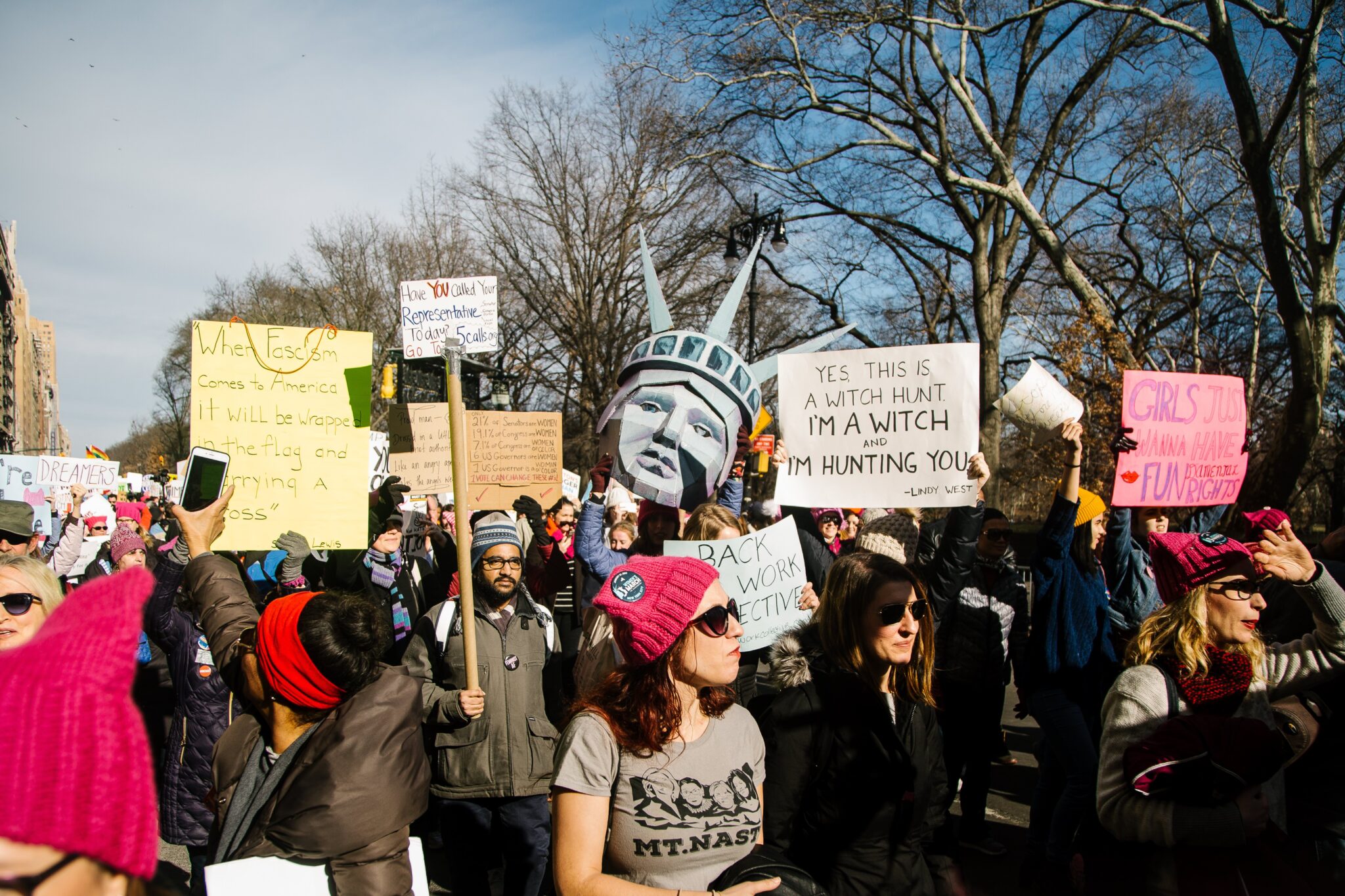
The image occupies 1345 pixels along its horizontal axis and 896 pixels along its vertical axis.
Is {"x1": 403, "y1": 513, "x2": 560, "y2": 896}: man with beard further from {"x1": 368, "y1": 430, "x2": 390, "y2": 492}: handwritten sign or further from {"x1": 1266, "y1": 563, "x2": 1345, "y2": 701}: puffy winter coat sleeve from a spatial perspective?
{"x1": 368, "y1": 430, "x2": 390, "y2": 492}: handwritten sign

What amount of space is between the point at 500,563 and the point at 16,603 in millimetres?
1822

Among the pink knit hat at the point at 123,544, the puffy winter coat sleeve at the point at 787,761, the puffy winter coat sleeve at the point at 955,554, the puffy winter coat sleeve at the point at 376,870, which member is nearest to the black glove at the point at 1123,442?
the puffy winter coat sleeve at the point at 955,554

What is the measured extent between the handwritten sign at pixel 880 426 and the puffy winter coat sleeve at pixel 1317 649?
1.43 meters

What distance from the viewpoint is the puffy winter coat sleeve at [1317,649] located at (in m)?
3.04

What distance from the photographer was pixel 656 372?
5234mm

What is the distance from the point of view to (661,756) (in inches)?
87.1

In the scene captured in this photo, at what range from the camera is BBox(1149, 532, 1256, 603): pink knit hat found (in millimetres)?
2975

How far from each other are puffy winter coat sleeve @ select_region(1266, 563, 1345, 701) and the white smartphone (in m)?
3.84

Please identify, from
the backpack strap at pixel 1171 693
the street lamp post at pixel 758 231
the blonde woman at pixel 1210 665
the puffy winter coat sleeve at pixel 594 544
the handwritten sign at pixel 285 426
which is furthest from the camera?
the street lamp post at pixel 758 231

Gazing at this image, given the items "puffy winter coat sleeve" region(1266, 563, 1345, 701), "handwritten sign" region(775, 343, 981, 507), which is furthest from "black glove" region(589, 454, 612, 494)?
"puffy winter coat sleeve" region(1266, 563, 1345, 701)

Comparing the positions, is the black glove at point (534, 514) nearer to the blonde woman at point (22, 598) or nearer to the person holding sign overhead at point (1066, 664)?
the person holding sign overhead at point (1066, 664)

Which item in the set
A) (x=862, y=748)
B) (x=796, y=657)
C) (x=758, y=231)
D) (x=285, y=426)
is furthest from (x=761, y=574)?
(x=758, y=231)

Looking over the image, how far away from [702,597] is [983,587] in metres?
2.95

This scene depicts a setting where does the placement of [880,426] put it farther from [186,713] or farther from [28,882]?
[28,882]
